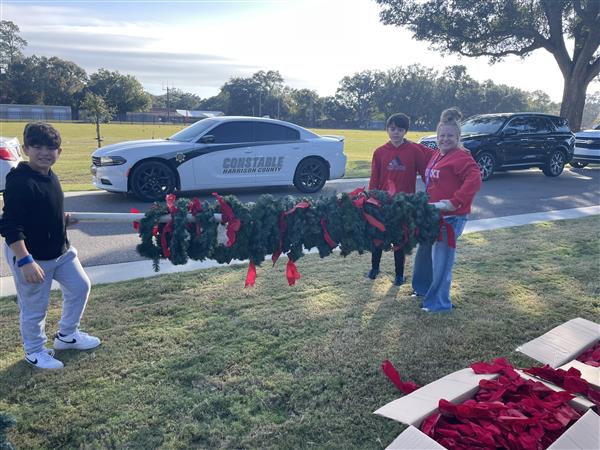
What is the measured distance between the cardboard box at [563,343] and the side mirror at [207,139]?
7233 mm

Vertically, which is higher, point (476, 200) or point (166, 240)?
point (166, 240)

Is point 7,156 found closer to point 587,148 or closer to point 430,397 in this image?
point 430,397

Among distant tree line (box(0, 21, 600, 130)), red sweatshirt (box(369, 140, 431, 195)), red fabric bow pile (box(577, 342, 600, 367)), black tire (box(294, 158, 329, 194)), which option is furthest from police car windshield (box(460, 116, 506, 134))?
distant tree line (box(0, 21, 600, 130))

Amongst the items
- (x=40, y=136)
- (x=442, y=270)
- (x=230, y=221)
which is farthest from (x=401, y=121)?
(x=40, y=136)

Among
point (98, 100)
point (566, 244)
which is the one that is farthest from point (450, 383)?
point (98, 100)

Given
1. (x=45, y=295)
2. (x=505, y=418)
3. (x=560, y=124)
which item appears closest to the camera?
(x=505, y=418)

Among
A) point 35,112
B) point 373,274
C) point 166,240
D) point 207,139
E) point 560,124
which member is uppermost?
point 35,112

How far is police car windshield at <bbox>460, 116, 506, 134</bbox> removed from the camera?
1346 cm

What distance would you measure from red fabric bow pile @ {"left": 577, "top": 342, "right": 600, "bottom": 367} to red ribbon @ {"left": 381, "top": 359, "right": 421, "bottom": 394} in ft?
3.67

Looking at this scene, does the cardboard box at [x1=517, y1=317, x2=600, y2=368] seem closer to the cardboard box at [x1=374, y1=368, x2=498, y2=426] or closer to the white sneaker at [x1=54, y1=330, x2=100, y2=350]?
the cardboard box at [x1=374, y1=368, x2=498, y2=426]

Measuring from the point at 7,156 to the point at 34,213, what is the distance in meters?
6.17

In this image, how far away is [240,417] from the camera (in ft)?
8.90

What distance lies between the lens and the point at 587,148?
16.1 m

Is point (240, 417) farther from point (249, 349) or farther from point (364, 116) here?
point (364, 116)
